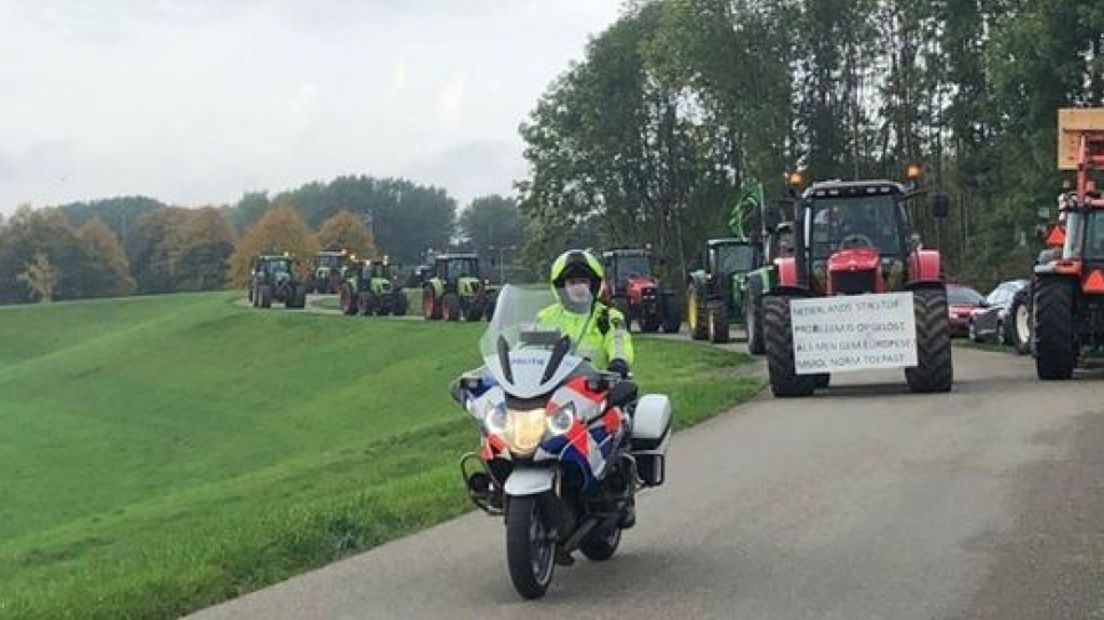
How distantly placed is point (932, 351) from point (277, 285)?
52.0 meters

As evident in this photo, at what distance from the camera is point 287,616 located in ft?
25.7

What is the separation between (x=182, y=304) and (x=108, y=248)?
60.8 m

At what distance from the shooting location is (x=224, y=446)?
34.8 meters

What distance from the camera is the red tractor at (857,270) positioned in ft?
62.7

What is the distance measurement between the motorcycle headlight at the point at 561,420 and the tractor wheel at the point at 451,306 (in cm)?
4299

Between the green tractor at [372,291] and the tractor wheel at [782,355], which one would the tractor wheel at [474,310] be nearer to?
the green tractor at [372,291]

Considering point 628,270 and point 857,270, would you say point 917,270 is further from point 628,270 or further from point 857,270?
point 628,270

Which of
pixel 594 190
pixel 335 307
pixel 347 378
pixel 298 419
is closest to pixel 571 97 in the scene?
pixel 594 190

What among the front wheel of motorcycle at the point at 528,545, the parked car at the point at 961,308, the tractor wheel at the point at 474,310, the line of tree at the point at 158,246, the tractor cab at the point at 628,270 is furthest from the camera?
the line of tree at the point at 158,246

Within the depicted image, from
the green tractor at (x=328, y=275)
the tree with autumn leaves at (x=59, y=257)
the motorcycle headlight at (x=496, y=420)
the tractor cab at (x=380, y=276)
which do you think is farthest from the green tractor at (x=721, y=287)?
the tree with autumn leaves at (x=59, y=257)

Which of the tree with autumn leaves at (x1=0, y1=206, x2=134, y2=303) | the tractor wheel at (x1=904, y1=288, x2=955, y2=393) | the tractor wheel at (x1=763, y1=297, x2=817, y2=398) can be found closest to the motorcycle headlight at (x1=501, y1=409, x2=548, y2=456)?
the tractor wheel at (x1=763, y1=297, x2=817, y2=398)

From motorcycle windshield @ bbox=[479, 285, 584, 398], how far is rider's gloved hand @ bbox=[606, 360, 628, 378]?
263mm

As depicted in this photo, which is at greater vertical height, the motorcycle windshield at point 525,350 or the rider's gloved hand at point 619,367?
the motorcycle windshield at point 525,350

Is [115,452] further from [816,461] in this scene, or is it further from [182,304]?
[182,304]
